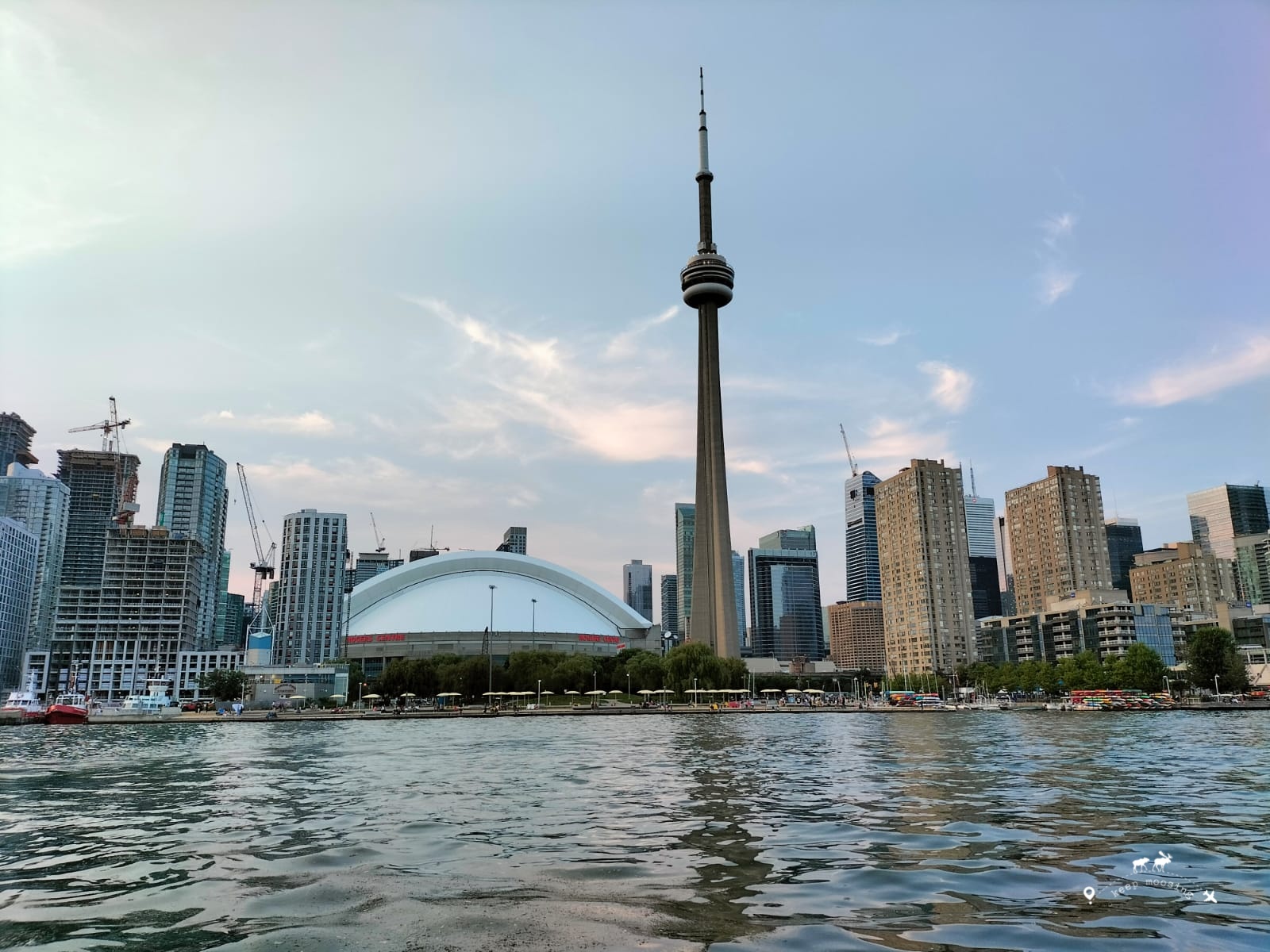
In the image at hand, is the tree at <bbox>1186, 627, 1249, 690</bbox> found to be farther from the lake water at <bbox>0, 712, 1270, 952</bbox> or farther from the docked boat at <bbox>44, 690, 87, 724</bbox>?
the docked boat at <bbox>44, 690, 87, 724</bbox>

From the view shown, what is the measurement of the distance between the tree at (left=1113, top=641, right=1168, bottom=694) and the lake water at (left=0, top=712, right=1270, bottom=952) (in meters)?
131

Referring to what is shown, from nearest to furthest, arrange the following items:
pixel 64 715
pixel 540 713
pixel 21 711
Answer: pixel 64 715 → pixel 21 711 → pixel 540 713

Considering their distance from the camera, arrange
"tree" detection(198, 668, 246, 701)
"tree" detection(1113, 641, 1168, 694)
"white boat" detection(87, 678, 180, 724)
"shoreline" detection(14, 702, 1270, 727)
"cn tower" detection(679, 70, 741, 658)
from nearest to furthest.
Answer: "shoreline" detection(14, 702, 1270, 727)
"white boat" detection(87, 678, 180, 724)
"tree" detection(1113, 641, 1168, 694)
"tree" detection(198, 668, 246, 701)
"cn tower" detection(679, 70, 741, 658)

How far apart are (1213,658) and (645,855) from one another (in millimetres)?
160966

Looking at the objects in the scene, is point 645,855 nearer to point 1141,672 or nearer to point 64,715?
point 64,715

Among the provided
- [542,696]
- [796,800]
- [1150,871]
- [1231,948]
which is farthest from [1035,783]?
[542,696]

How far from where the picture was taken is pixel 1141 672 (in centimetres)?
15688

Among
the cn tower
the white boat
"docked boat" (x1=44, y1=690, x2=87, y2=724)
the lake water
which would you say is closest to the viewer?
the lake water

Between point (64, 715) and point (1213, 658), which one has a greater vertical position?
point (1213, 658)

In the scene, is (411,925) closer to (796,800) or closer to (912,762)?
(796,800)

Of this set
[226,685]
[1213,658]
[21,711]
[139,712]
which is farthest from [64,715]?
[1213,658]

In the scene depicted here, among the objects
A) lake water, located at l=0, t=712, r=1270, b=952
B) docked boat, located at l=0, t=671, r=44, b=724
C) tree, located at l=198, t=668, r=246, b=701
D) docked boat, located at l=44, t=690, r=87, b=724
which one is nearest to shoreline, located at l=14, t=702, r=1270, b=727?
docked boat, located at l=44, t=690, r=87, b=724

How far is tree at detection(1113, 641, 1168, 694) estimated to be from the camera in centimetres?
15662

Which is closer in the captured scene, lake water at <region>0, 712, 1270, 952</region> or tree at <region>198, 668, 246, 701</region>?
lake water at <region>0, 712, 1270, 952</region>
